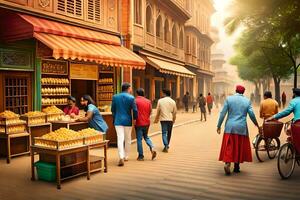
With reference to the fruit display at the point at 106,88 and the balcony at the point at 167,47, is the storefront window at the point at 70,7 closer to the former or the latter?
the fruit display at the point at 106,88

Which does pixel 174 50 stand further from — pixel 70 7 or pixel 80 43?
pixel 80 43

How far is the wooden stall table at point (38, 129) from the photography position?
9845mm

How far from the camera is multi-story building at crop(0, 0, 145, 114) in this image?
1035 cm

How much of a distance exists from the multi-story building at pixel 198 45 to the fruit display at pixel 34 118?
2379cm

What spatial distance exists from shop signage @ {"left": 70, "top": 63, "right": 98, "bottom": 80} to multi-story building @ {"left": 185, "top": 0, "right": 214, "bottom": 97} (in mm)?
19320

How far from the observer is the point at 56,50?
33.8 feet

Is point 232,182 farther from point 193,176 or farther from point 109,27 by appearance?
point 109,27

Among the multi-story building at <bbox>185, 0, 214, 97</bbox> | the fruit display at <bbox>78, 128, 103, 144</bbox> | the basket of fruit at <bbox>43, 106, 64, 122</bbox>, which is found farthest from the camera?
the multi-story building at <bbox>185, 0, 214, 97</bbox>

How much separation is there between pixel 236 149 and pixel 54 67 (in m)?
7.54

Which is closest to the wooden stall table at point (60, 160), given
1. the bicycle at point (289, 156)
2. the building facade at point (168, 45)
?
the bicycle at point (289, 156)

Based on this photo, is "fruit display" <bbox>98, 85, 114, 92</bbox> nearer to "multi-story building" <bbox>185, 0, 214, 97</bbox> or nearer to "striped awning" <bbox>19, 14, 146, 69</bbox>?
"striped awning" <bbox>19, 14, 146, 69</bbox>

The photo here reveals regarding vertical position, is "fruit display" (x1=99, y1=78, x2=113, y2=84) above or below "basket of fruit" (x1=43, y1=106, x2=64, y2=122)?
above

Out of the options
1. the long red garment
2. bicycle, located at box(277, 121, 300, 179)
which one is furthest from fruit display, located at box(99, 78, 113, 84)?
bicycle, located at box(277, 121, 300, 179)

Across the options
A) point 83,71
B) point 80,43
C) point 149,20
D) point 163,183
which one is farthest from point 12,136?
point 149,20
